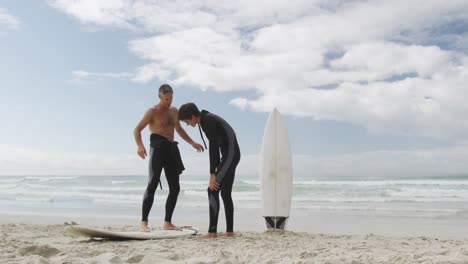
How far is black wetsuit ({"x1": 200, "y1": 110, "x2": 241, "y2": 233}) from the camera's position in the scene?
14.7 ft

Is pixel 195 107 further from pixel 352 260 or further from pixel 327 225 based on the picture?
pixel 327 225

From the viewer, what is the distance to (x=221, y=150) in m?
4.61

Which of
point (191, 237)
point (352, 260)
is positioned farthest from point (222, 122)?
point (352, 260)

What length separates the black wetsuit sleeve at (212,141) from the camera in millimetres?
4453

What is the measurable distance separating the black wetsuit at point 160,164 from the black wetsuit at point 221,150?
561 mm

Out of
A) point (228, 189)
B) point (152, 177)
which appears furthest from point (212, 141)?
point (152, 177)

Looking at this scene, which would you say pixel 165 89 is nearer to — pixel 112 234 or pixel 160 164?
pixel 160 164

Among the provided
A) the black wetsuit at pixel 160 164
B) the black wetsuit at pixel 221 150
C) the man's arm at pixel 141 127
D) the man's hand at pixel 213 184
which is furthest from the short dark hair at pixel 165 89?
the man's hand at pixel 213 184

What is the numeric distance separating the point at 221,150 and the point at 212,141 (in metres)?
0.21

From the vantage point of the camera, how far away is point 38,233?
17.5ft

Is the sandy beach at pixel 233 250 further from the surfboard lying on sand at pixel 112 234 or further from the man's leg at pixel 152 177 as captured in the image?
the man's leg at pixel 152 177

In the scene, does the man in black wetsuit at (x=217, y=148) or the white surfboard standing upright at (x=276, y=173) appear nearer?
the man in black wetsuit at (x=217, y=148)

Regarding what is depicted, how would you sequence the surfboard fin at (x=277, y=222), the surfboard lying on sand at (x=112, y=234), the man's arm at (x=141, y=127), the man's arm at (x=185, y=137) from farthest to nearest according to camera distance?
the surfboard fin at (x=277, y=222)
the man's arm at (x=185, y=137)
the man's arm at (x=141, y=127)
the surfboard lying on sand at (x=112, y=234)

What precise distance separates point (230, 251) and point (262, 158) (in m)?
2.10
